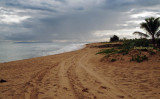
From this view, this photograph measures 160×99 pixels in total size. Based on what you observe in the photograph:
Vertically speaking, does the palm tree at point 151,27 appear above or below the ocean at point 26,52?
above

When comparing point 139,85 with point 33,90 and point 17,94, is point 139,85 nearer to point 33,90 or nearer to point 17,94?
point 33,90

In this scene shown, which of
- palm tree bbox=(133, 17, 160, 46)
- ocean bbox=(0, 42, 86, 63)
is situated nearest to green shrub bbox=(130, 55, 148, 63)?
palm tree bbox=(133, 17, 160, 46)

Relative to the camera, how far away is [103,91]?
356 cm

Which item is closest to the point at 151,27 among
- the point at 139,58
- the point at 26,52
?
the point at 139,58

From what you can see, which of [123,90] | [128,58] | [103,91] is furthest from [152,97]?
[128,58]

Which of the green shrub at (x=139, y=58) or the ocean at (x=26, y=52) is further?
the ocean at (x=26, y=52)

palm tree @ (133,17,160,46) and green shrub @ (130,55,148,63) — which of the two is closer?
green shrub @ (130,55,148,63)

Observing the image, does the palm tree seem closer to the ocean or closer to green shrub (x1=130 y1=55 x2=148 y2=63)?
green shrub (x1=130 y1=55 x2=148 y2=63)

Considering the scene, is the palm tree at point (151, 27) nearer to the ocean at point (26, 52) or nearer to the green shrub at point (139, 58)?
the green shrub at point (139, 58)

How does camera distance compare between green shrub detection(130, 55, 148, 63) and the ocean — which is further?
the ocean

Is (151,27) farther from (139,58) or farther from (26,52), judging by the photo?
(26,52)

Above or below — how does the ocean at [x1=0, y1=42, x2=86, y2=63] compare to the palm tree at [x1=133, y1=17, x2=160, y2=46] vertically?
below

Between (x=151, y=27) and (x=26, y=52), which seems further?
(x=26, y=52)

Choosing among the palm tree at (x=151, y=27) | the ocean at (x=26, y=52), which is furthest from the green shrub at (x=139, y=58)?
the ocean at (x=26, y=52)
